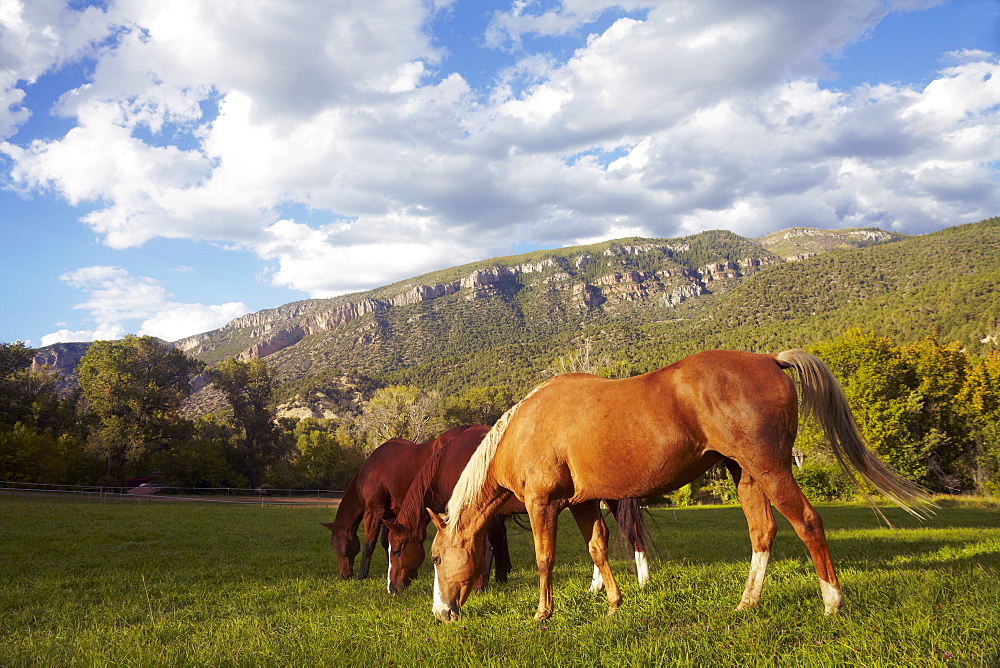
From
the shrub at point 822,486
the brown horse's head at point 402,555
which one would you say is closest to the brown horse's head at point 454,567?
the brown horse's head at point 402,555

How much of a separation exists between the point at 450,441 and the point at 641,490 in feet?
13.0

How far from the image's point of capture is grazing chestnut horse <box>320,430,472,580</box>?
847 centimetres

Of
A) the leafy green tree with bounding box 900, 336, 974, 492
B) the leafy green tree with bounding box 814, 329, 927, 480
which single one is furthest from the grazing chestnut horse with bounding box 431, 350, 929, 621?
the leafy green tree with bounding box 900, 336, 974, 492

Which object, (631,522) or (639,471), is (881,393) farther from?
(639,471)

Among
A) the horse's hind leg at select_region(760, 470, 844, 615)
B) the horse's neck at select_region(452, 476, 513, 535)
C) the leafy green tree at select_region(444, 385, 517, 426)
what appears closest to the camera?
the horse's hind leg at select_region(760, 470, 844, 615)

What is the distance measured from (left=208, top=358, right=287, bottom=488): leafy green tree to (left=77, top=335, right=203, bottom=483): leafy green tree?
4.54m

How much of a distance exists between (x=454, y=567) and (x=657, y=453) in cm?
243

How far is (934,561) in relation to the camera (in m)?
7.19

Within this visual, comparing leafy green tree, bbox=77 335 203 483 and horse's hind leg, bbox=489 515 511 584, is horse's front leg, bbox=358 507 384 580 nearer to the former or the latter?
horse's hind leg, bbox=489 515 511 584

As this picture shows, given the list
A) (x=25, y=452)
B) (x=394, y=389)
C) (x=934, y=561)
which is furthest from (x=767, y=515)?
(x=394, y=389)

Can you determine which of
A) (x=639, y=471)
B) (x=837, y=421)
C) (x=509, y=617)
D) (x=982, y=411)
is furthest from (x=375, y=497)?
(x=982, y=411)

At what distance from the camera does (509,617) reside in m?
4.84

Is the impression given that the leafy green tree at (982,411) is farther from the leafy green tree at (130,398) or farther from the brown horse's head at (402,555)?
the leafy green tree at (130,398)

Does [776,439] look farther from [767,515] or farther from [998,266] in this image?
[998,266]
